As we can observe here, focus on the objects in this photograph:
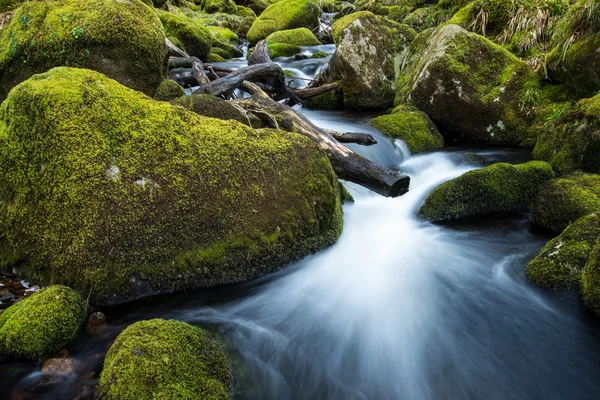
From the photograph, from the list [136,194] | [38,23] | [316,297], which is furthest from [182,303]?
[38,23]

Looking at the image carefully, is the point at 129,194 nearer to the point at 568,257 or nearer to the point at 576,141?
the point at 568,257

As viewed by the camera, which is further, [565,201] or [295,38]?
[295,38]

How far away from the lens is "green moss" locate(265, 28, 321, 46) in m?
16.5

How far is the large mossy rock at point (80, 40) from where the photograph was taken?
532 centimetres

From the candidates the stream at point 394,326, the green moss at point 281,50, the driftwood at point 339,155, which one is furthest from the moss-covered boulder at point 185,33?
the stream at point 394,326

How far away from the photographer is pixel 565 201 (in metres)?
4.83

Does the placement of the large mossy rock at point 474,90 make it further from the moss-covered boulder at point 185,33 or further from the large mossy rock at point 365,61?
the moss-covered boulder at point 185,33

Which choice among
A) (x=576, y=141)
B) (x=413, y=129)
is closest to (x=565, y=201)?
(x=576, y=141)

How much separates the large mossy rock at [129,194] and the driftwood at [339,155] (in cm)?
110

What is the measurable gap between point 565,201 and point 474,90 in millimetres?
3788

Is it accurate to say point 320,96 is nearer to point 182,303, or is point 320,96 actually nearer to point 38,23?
point 38,23

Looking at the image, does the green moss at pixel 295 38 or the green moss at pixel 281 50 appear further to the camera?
the green moss at pixel 295 38

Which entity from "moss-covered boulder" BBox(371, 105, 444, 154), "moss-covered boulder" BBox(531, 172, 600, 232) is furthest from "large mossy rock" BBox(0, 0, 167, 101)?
"moss-covered boulder" BBox(531, 172, 600, 232)

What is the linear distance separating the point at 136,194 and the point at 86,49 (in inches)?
125
